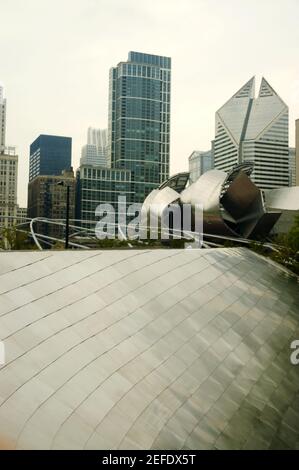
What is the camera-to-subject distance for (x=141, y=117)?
177 m

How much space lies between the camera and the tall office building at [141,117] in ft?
547

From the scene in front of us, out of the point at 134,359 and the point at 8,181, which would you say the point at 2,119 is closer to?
the point at 8,181

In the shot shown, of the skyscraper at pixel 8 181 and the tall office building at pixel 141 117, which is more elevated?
the tall office building at pixel 141 117

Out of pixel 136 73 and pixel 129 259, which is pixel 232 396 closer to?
pixel 129 259

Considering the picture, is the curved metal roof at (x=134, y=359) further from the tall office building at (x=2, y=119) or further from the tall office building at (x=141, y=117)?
the tall office building at (x=2, y=119)

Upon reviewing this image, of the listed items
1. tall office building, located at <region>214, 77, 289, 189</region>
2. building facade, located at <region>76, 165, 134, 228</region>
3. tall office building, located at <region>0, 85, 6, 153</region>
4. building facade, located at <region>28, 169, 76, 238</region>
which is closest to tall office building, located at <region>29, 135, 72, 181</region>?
tall office building, located at <region>0, 85, 6, 153</region>

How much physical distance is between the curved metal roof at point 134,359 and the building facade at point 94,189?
12087 cm

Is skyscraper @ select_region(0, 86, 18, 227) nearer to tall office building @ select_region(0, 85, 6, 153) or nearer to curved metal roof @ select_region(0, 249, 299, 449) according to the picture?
tall office building @ select_region(0, 85, 6, 153)

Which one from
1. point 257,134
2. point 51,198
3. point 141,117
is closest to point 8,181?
point 51,198

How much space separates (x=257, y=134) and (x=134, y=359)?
180 m

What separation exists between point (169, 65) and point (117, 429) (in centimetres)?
19350

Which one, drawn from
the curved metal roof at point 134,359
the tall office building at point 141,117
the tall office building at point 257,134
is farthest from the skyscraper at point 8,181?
the curved metal roof at point 134,359

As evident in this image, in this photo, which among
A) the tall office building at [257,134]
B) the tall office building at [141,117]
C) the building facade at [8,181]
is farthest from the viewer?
the tall office building at [257,134]

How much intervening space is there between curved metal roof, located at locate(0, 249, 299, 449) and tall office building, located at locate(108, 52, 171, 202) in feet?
469
